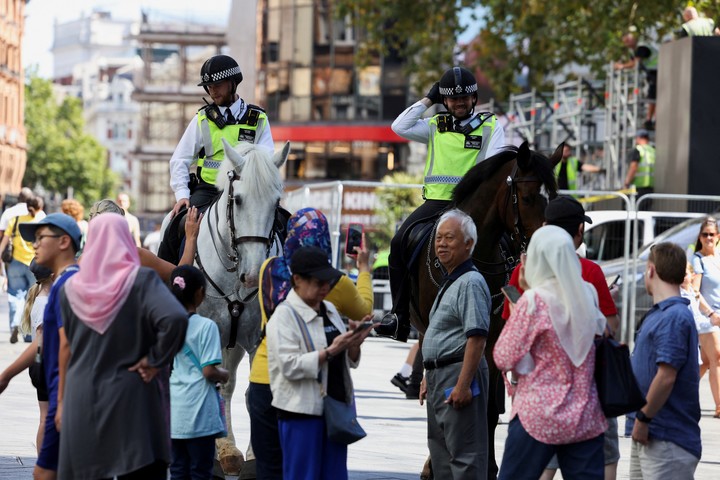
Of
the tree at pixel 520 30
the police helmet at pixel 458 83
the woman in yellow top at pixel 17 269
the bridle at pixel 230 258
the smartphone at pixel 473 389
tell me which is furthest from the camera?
the tree at pixel 520 30

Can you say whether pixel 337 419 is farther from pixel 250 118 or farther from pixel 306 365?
pixel 250 118

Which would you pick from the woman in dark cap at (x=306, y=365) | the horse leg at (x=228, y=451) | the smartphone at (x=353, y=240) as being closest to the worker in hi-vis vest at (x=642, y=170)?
the horse leg at (x=228, y=451)

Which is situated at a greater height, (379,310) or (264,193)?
(264,193)

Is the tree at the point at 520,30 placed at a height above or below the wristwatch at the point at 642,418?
above

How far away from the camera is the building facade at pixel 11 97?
97506mm

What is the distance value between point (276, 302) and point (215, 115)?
11.3 feet

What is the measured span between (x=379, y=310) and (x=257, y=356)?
14.8m

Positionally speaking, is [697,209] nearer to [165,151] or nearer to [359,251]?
[359,251]

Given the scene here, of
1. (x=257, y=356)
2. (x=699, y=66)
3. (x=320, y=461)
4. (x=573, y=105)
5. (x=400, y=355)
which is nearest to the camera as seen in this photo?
(x=320, y=461)

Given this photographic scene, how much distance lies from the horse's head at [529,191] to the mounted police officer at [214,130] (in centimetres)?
189

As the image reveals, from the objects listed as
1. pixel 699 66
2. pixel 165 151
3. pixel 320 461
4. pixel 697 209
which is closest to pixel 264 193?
pixel 320 461

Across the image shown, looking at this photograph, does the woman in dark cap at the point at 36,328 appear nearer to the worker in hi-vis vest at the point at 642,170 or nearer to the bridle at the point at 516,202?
the bridle at the point at 516,202

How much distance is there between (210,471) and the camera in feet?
26.1

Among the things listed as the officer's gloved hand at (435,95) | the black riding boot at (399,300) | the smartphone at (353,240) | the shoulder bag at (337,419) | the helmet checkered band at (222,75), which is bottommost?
the shoulder bag at (337,419)
